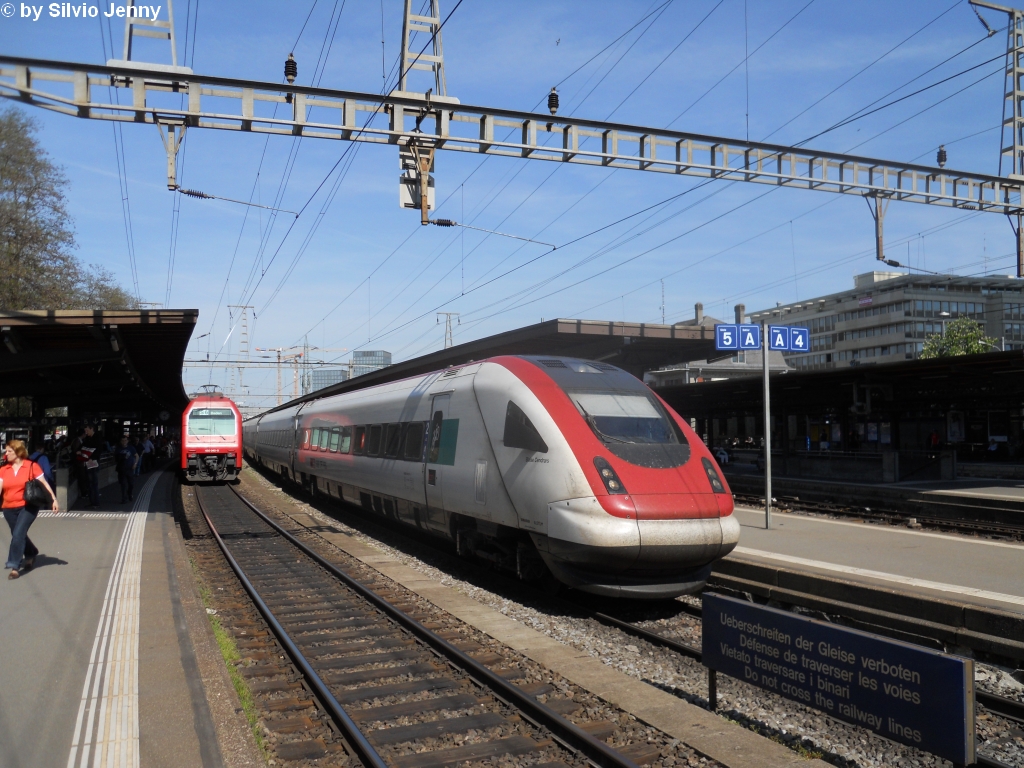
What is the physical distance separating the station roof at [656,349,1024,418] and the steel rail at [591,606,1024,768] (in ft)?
38.8

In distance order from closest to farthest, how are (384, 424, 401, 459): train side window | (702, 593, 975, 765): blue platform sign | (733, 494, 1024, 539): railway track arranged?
1. (702, 593, 975, 765): blue platform sign
2. (384, 424, 401, 459): train side window
3. (733, 494, 1024, 539): railway track

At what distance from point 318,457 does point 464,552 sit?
1111 cm

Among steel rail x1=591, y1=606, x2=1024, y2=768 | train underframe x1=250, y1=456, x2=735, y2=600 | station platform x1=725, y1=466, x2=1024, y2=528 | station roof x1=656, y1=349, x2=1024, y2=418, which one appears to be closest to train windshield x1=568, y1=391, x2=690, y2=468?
train underframe x1=250, y1=456, x2=735, y2=600

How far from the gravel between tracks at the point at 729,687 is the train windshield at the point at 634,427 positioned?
169cm

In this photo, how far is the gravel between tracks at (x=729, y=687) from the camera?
16.5 feet

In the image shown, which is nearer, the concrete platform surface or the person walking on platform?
the concrete platform surface

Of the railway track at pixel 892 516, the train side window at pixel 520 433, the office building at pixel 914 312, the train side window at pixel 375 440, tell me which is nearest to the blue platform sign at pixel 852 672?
the train side window at pixel 520 433

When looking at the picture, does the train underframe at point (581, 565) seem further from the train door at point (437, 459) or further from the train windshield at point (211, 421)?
the train windshield at point (211, 421)

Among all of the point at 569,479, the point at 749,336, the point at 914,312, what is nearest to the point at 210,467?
the point at 749,336

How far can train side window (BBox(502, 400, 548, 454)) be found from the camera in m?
8.50

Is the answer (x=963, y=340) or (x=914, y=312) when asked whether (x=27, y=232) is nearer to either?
(x=963, y=340)

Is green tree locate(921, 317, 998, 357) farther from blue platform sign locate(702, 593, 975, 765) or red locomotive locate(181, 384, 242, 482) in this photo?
blue platform sign locate(702, 593, 975, 765)

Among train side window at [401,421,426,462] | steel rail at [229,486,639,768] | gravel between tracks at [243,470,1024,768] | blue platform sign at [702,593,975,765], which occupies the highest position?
train side window at [401,421,426,462]

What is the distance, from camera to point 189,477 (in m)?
Answer: 27.6
